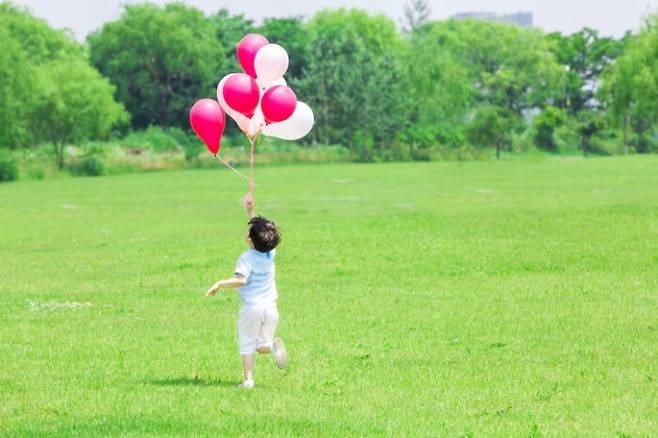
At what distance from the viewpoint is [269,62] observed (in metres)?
12.0

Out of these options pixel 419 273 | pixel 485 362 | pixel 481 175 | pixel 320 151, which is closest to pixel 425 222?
pixel 419 273

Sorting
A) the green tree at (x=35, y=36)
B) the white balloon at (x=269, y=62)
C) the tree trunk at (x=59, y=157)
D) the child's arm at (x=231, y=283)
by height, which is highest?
the green tree at (x=35, y=36)

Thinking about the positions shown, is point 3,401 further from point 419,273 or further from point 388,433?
point 419,273

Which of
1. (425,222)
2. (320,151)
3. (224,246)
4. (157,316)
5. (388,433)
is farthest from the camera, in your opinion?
(320,151)

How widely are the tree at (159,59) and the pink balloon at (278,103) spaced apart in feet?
276

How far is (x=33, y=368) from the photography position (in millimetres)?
12398

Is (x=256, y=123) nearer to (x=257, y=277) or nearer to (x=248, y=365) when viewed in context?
(x=257, y=277)

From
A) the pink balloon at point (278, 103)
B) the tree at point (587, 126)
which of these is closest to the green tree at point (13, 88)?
the pink balloon at point (278, 103)

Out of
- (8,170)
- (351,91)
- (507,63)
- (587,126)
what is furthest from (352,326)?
(507,63)

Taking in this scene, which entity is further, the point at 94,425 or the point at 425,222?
the point at 425,222

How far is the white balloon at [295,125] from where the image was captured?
12234mm

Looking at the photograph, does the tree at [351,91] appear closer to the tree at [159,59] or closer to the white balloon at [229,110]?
the tree at [159,59]

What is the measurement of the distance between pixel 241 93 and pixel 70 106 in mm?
61668

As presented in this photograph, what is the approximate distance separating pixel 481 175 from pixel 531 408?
54352mm
